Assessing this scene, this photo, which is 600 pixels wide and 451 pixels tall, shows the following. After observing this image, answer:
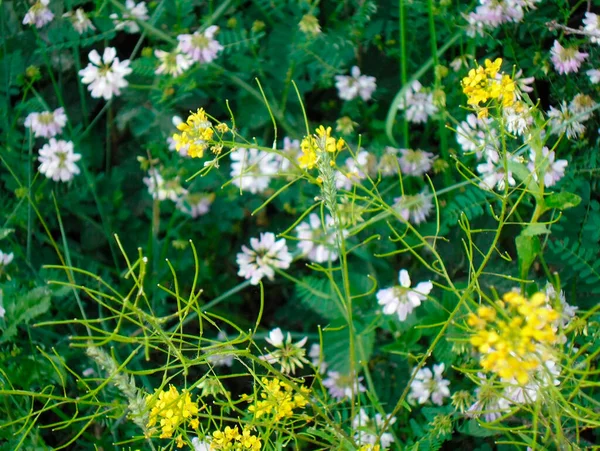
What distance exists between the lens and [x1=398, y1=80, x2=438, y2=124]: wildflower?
4.19ft

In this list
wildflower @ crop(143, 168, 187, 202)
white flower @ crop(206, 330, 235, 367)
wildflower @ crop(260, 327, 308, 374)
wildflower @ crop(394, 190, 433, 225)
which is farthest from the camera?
wildflower @ crop(143, 168, 187, 202)

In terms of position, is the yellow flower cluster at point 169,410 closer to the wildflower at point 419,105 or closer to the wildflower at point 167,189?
the wildflower at point 167,189

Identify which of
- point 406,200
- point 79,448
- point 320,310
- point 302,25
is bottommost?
point 79,448

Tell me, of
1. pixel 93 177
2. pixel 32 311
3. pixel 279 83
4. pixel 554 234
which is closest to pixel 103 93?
pixel 93 177

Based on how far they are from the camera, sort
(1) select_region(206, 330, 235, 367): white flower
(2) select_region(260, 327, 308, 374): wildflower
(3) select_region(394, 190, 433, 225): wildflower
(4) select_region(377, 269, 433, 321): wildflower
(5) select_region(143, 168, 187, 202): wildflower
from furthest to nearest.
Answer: (5) select_region(143, 168, 187, 202): wildflower < (3) select_region(394, 190, 433, 225): wildflower < (4) select_region(377, 269, 433, 321): wildflower < (2) select_region(260, 327, 308, 374): wildflower < (1) select_region(206, 330, 235, 367): white flower

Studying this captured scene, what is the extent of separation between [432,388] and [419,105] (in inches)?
19.3

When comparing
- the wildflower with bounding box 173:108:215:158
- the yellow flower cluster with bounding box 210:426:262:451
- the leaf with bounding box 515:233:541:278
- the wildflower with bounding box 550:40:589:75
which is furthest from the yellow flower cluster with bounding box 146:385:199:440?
the wildflower with bounding box 550:40:589:75

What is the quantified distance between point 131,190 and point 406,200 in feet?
1.90

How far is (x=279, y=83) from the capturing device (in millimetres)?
1363

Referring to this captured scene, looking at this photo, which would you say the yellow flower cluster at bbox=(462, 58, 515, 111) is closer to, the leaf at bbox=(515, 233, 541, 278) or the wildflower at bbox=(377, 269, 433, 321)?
the leaf at bbox=(515, 233, 541, 278)

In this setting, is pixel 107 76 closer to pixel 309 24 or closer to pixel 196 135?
pixel 309 24

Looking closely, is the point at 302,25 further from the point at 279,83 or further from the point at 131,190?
the point at 131,190

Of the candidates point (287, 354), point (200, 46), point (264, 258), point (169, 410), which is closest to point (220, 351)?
point (169, 410)

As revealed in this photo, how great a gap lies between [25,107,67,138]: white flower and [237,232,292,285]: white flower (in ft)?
1.49
